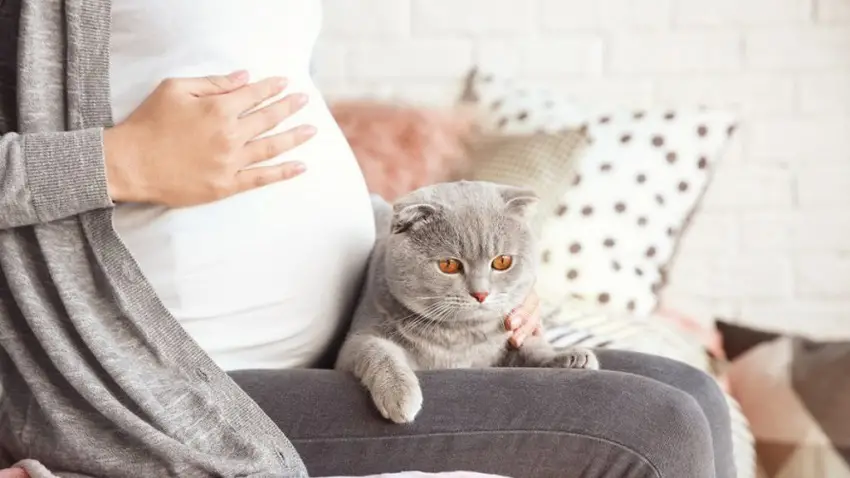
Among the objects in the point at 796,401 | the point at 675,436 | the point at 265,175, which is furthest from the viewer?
the point at 796,401

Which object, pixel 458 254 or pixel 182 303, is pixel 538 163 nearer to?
pixel 458 254

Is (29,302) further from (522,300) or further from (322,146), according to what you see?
(522,300)

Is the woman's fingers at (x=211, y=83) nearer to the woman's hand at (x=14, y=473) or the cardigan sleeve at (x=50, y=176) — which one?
the cardigan sleeve at (x=50, y=176)

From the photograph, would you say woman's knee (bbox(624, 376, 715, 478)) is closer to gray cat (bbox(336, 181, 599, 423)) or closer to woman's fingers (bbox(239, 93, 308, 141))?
gray cat (bbox(336, 181, 599, 423))

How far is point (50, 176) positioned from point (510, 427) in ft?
1.63

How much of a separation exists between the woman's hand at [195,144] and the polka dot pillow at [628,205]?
2.44 ft

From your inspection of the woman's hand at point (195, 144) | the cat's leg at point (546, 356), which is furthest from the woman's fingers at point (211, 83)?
the cat's leg at point (546, 356)

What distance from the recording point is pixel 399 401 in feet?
Answer: 2.86

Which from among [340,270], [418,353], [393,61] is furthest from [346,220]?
[393,61]

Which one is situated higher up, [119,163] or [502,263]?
[119,163]

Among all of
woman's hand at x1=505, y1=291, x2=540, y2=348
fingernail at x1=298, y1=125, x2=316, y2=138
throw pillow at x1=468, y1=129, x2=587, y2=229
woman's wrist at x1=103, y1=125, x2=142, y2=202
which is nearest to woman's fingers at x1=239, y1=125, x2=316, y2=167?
fingernail at x1=298, y1=125, x2=316, y2=138

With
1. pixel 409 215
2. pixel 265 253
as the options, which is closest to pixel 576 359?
pixel 409 215

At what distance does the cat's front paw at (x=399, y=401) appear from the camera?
0.87 m

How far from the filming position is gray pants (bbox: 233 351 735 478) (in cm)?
85
